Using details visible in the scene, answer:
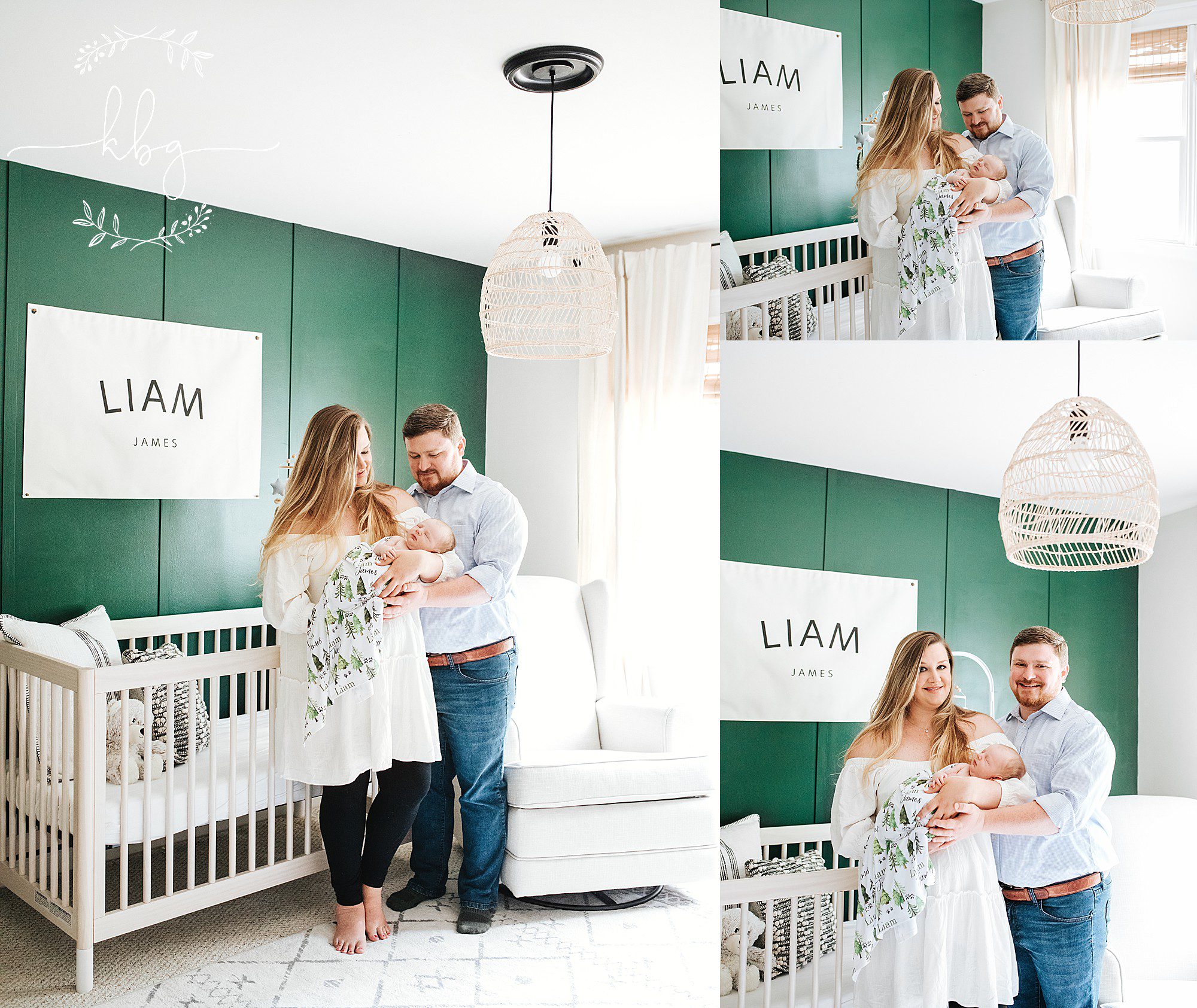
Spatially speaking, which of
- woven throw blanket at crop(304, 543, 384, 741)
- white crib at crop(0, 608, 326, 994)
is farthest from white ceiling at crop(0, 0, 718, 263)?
white crib at crop(0, 608, 326, 994)

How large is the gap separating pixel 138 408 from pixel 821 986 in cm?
88

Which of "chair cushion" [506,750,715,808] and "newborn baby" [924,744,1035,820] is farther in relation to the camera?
"chair cushion" [506,750,715,808]

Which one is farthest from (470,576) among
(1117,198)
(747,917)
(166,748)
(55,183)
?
(1117,198)

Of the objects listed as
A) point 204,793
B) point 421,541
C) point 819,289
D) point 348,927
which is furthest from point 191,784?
point 819,289

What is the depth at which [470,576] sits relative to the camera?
0.97 m

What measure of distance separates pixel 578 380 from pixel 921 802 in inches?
23.1

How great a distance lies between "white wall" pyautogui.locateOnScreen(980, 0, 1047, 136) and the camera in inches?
28.5

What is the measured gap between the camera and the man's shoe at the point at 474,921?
3.21ft

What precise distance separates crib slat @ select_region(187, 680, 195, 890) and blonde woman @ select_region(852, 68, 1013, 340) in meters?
0.79

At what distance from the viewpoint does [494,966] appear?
98 centimetres

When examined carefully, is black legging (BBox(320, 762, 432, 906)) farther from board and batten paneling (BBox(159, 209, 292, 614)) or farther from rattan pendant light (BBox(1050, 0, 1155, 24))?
rattan pendant light (BBox(1050, 0, 1155, 24))

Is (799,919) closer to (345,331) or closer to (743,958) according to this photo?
(743,958)

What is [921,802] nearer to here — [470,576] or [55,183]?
[470,576]

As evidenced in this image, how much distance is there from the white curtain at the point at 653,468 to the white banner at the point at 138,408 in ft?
1.25
